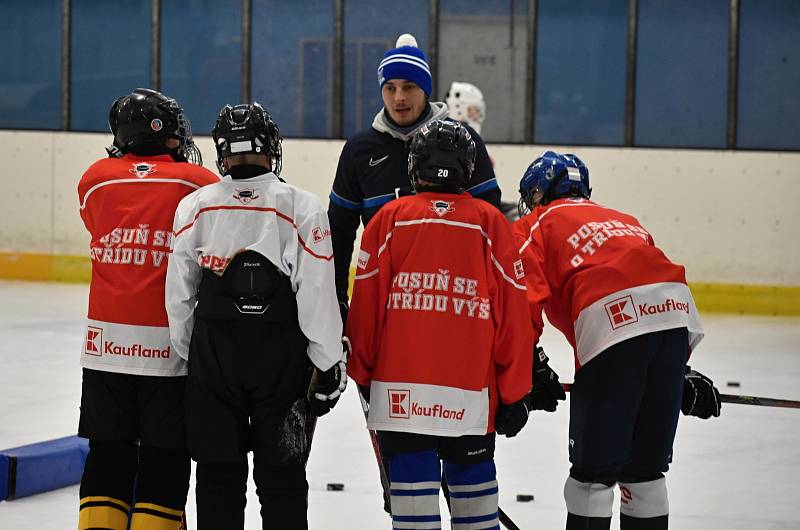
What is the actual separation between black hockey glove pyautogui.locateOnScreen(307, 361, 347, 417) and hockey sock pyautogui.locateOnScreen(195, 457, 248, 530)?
215 millimetres

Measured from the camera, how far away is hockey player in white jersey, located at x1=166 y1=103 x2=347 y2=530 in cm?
252

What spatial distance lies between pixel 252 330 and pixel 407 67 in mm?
943

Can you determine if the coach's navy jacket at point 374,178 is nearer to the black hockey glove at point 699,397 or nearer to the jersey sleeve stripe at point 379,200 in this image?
the jersey sleeve stripe at point 379,200

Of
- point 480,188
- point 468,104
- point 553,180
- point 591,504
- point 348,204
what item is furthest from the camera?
point 468,104

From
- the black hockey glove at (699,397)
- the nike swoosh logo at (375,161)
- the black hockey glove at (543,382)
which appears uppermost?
the nike swoosh logo at (375,161)

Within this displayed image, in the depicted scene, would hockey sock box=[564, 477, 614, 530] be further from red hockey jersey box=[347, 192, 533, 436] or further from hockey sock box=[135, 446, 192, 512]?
hockey sock box=[135, 446, 192, 512]

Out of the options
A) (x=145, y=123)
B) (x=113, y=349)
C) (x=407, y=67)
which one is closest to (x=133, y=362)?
(x=113, y=349)

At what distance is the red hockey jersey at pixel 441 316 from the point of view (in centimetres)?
255

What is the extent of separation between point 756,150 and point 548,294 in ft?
21.2

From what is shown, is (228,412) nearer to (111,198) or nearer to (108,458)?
(108,458)

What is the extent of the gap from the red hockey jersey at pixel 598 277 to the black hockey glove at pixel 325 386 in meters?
0.46

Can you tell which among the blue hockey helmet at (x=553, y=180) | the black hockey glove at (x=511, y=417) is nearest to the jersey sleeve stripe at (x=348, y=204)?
the blue hockey helmet at (x=553, y=180)

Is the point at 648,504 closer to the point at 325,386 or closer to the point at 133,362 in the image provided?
the point at 325,386

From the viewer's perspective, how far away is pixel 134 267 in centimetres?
269
